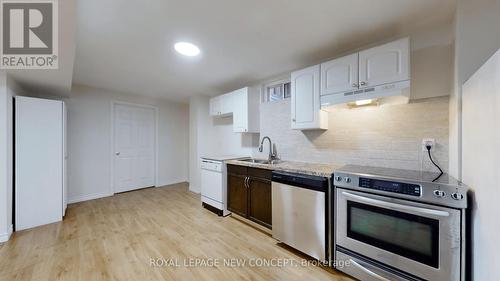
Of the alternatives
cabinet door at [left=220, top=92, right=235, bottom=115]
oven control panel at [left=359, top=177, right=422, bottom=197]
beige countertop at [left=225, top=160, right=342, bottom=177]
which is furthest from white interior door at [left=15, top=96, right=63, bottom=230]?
oven control panel at [left=359, top=177, right=422, bottom=197]

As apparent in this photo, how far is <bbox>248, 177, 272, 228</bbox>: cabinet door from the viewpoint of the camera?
2576mm

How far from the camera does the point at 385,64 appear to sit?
184 cm

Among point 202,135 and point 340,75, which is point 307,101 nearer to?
point 340,75

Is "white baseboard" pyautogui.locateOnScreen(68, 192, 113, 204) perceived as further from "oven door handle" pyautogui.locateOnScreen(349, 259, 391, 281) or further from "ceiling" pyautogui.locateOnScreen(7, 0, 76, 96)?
"oven door handle" pyautogui.locateOnScreen(349, 259, 391, 281)

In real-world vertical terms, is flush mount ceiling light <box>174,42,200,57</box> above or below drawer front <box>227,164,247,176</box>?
above

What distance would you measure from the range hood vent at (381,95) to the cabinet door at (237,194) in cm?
161

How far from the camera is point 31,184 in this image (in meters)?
2.79

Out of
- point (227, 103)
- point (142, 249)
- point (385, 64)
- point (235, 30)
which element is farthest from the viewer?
→ point (227, 103)

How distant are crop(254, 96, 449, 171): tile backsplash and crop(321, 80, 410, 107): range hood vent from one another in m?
0.19

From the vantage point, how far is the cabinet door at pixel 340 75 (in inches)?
79.7

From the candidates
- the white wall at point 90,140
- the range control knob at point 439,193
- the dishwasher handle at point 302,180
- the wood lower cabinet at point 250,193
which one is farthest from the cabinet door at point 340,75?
the white wall at point 90,140

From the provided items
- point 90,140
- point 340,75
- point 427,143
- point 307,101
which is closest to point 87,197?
point 90,140

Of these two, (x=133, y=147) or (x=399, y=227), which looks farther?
(x=133, y=147)

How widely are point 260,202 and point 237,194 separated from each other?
0.49 m
